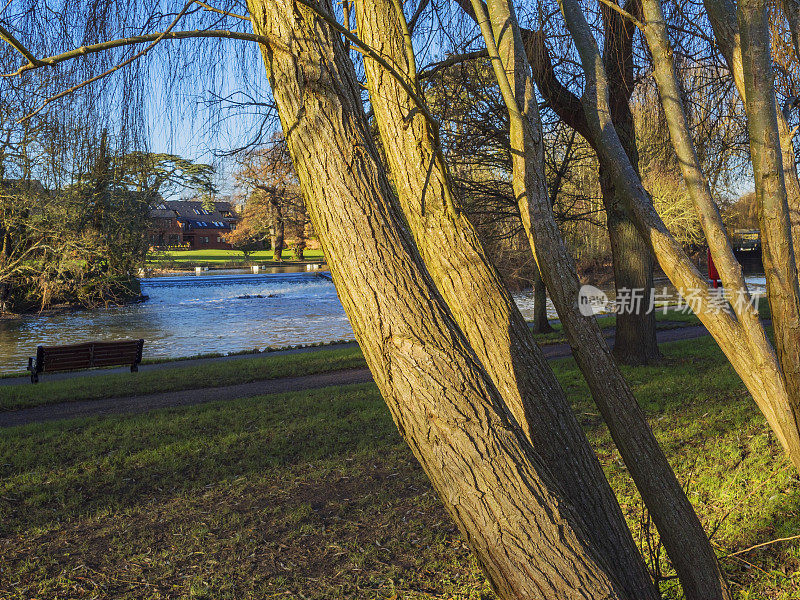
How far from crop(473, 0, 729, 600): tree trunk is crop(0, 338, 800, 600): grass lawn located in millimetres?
350

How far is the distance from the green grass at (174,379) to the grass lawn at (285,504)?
208 centimetres

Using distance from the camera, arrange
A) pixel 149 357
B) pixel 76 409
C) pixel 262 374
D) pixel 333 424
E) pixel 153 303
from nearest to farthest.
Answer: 1. pixel 333 424
2. pixel 76 409
3. pixel 262 374
4. pixel 149 357
5. pixel 153 303

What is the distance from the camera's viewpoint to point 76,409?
8.90 metres

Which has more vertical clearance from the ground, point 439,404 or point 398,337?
point 398,337

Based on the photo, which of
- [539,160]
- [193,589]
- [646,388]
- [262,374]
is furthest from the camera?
[262,374]

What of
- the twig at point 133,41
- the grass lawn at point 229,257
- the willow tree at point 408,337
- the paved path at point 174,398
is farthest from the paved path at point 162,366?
the grass lawn at point 229,257

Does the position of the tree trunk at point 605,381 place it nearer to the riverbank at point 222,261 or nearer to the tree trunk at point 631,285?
the tree trunk at point 631,285

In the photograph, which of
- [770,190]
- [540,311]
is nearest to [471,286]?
[770,190]

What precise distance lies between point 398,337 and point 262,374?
31.7 feet

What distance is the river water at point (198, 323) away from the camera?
17688 mm

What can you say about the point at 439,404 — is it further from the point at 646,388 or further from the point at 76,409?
the point at 76,409

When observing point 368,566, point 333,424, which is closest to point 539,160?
point 368,566

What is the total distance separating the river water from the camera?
58.0 feet

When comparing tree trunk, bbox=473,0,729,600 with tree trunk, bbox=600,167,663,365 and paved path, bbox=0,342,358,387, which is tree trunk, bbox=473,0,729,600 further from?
paved path, bbox=0,342,358,387
